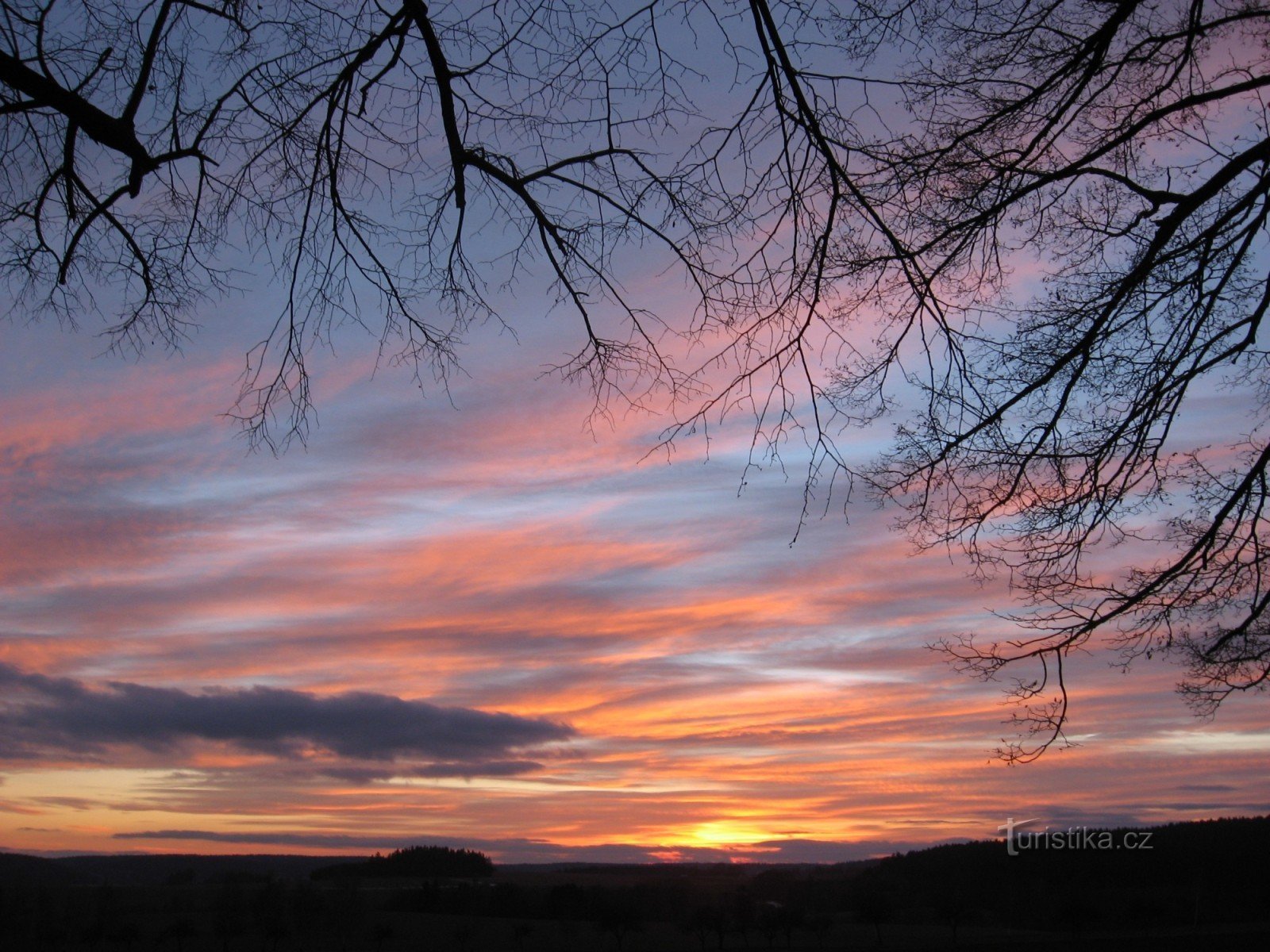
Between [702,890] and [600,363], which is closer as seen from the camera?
[600,363]

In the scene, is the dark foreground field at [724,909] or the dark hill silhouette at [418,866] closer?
the dark foreground field at [724,909]

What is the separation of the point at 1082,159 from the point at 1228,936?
53282 mm

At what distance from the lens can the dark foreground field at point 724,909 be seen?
64.4m

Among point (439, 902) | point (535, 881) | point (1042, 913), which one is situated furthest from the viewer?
point (535, 881)

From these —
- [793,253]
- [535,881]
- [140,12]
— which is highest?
[140,12]

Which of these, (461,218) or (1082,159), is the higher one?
(1082,159)

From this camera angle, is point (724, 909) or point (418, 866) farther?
point (418, 866)

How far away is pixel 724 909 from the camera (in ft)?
307

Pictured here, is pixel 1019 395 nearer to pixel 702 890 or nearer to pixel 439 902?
pixel 439 902

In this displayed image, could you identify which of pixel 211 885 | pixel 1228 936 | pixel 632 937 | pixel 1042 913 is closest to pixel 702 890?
pixel 632 937

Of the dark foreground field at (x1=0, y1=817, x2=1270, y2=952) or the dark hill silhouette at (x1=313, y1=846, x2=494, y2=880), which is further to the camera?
the dark hill silhouette at (x1=313, y1=846, x2=494, y2=880)

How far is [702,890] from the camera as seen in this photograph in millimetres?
115375

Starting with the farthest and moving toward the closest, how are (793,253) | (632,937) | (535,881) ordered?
(535,881) → (632,937) → (793,253)

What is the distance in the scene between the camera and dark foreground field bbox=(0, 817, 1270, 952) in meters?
64.4
